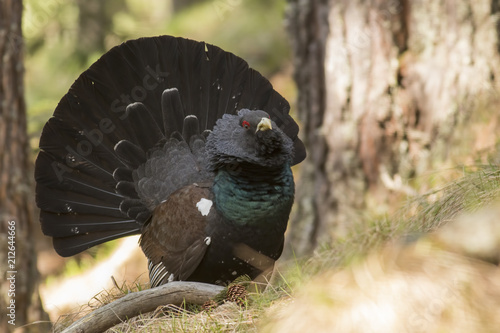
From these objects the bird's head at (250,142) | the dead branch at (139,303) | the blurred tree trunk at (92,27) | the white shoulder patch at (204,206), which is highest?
the blurred tree trunk at (92,27)

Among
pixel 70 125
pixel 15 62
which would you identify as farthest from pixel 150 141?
pixel 15 62

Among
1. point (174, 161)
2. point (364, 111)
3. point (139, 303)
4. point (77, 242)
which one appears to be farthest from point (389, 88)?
point (139, 303)

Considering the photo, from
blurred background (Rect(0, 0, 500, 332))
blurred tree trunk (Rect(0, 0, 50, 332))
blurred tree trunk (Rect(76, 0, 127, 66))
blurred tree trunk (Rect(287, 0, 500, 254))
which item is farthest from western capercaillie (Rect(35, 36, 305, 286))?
blurred tree trunk (Rect(76, 0, 127, 66))

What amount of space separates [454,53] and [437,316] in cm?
435

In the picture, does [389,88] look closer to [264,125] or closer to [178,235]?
[264,125]

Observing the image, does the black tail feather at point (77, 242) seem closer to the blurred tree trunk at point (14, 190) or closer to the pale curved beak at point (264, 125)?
the blurred tree trunk at point (14, 190)

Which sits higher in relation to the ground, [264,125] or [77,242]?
[264,125]

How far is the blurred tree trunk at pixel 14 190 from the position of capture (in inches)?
199

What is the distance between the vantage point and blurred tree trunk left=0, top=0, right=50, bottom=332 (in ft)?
16.5

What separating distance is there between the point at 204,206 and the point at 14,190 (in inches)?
80.7

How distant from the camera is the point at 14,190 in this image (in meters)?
5.15

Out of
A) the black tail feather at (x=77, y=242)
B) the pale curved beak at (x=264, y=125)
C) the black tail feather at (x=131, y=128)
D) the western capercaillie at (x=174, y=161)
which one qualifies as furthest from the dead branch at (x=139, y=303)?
the black tail feather at (x=77, y=242)

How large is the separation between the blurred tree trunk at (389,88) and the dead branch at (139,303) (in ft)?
7.89

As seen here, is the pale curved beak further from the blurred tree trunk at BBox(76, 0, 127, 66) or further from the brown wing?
the blurred tree trunk at BBox(76, 0, 127, 66)
